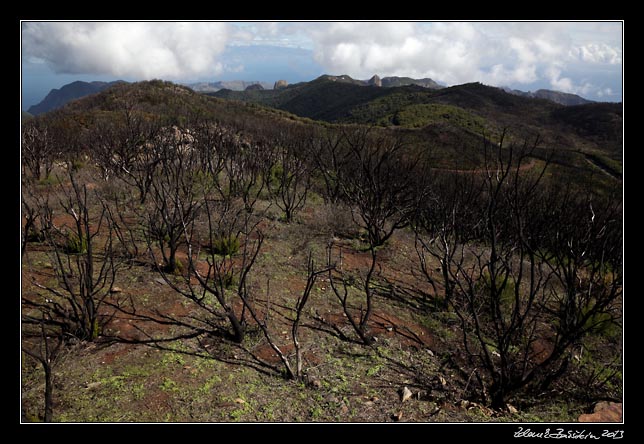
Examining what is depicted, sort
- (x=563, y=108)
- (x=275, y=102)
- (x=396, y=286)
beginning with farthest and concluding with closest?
(x=275, y=102) → (x=563, y=108) → (x=396, y=286)

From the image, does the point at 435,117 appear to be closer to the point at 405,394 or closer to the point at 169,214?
the point at 169,214

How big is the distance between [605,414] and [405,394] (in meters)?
2.11

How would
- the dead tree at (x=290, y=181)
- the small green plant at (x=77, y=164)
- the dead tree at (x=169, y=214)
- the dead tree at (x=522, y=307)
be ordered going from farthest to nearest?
1. the small green plant at (x=77, y=164)
2. the dead tree at (x=290, y=181)
3. the dead tree at (x=169, y=214)
4. the dead tree at (x=522, y=307)

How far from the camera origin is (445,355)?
5477mm

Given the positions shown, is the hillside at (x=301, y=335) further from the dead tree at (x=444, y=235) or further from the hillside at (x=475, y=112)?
the hillside at (x=475, y=112)

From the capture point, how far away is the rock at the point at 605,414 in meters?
3.90

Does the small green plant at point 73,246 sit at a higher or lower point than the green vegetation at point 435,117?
lower

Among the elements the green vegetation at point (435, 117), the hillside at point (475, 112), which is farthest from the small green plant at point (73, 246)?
the green vegetation at point (435, 117)

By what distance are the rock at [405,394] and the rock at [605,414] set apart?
5.83 ft
